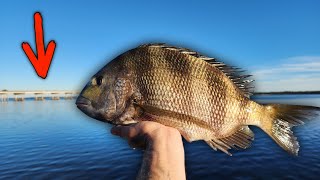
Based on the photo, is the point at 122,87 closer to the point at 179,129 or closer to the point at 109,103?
the point at 109,103

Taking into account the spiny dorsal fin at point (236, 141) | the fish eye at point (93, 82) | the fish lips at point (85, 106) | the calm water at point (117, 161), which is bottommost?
the calm water at point (117, 161)

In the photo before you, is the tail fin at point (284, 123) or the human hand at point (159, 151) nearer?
the human hand at point (159, 151)

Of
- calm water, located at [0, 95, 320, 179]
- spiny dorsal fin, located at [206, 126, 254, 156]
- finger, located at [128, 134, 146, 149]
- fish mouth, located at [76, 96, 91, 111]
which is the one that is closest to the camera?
finger, located at [128, 134, 146, 149]

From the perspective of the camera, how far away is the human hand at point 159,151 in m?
3.29

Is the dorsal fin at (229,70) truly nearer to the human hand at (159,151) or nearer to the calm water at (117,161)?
the human hand at (159,151)

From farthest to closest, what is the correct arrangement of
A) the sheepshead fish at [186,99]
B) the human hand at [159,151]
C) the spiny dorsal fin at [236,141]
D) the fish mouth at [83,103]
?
the fish mouth at [83,103] < the spiny dorsal fin at [236,141] < the sheepshead fish at [186,99] < the human hand at [159,151]

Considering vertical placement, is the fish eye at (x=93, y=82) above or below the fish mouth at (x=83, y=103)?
above

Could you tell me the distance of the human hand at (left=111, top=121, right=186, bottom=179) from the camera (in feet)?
10.8

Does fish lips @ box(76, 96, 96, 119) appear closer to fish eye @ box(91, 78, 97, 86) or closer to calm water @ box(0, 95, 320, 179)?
fish eye @ box(91, 78, 97, 86)

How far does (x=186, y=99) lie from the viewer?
4285mm

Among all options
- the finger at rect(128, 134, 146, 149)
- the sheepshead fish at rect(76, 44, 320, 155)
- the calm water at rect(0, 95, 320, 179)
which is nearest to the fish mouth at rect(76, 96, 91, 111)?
the sheepshead fish at rect(76, 44, 320, 155)

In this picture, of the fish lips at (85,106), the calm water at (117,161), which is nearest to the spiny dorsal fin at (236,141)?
the fish lips at (85,106)

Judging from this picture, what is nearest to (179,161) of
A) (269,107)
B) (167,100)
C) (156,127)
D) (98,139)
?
(156,127)

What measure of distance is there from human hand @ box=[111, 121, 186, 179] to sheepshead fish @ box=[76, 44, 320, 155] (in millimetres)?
338
